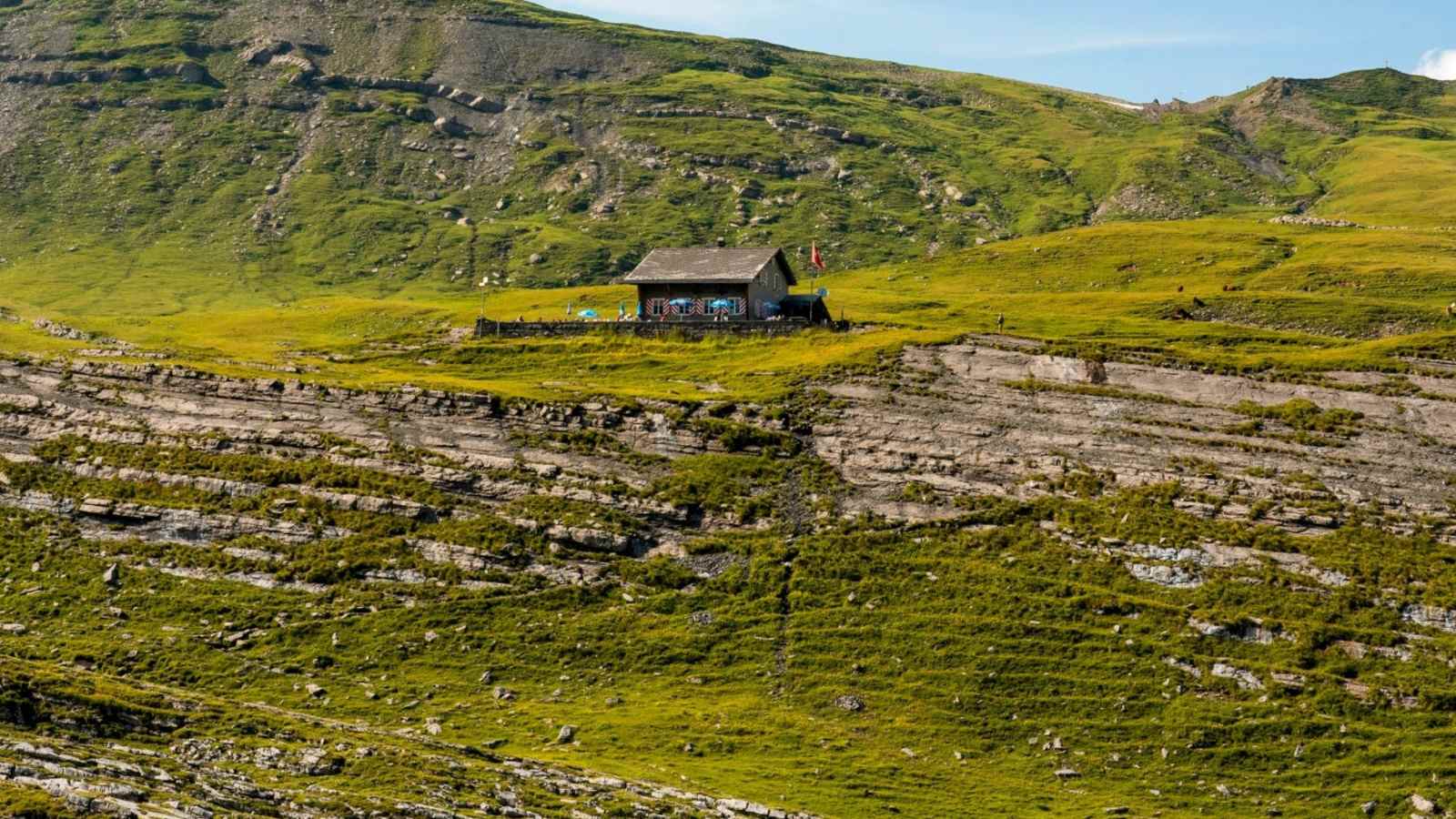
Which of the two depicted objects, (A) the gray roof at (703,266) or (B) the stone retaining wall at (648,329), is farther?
(A) the gray roof at (703,266)

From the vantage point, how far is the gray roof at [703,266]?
384 ft

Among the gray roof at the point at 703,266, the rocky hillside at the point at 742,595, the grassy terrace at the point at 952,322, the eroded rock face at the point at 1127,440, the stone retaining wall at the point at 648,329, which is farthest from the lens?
the gray roof at the point at 703,266

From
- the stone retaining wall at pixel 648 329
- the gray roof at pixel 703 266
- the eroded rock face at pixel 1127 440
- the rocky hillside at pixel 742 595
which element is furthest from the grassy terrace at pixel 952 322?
the gray roof at pixel 703 266

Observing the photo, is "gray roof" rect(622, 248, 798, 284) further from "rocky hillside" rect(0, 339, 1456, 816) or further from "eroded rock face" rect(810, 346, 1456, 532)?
"eroded rock face" rect(810, 346, 1456, 532)

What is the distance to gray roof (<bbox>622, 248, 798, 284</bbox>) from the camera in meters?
117

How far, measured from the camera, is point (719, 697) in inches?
2623

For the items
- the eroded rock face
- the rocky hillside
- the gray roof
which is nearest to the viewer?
the rocky hillside

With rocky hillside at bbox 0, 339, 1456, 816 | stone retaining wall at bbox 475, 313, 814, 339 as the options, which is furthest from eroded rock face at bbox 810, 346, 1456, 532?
stone retaining wall at bbox 475, 313, 814, 339

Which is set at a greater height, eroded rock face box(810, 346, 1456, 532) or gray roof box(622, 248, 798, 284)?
gray roof box(622, 248, 798, 284)

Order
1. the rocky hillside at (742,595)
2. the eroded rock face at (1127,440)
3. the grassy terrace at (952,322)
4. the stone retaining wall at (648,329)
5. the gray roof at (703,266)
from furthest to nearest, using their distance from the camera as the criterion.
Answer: the gray roof at (703,266) → the stone retaining wall at (648,329) → the grassy terrace at (952,322) → the eroded rock face at (1127,440) → the rocky hillside at (742,595)

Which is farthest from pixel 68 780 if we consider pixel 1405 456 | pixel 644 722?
pixel 1405 456

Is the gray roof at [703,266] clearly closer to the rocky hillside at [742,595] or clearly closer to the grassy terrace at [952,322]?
the grassy terrace at [952,322]

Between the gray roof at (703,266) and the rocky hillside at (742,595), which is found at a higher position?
the gray roof at (703,266)

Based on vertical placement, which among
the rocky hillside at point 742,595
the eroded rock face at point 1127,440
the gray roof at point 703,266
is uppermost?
the gray roof at point 703,266
